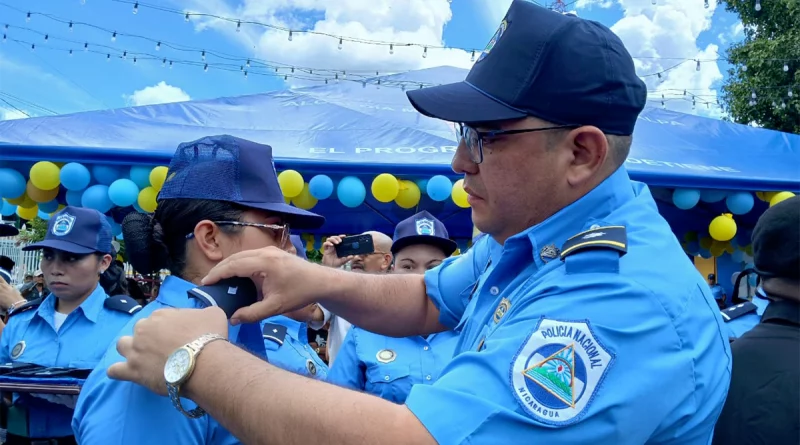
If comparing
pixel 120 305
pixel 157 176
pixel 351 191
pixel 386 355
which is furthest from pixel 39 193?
pixel 386 355

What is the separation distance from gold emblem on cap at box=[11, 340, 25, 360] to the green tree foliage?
46.2 feet

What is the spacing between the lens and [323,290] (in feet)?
5.59

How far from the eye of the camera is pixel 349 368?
307cm

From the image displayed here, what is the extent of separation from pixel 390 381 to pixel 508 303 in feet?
6.09

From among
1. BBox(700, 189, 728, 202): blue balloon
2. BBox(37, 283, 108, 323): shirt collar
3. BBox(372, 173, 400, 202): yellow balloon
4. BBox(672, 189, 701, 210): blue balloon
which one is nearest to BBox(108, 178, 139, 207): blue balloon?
BBox(37, 283, 108, 323): shirt collar

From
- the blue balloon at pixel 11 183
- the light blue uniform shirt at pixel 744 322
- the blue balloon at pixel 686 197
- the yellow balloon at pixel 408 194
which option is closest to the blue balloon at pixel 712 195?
the blue balloon at pixel 686 197

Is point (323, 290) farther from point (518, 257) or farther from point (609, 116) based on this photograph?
point (609, 116)

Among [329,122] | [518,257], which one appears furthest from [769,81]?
[518,257]

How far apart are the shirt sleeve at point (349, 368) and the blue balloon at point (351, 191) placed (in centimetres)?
255

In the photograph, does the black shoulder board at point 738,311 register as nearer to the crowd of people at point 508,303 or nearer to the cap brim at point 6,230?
the crowd of people at point 508,303

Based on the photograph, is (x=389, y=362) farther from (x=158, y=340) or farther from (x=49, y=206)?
(x=49, y=206)

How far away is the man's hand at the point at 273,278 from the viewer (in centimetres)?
145

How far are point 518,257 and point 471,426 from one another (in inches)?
20.9

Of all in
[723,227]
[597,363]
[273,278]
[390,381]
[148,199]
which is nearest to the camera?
[597,363]
